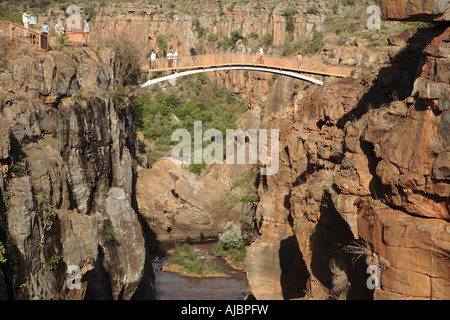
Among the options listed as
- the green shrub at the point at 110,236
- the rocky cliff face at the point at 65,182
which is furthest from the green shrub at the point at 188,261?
the green shrub at the point at 110,236

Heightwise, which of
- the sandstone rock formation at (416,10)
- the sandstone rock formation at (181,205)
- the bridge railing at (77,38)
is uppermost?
the sandstone rock formation at (416,10)

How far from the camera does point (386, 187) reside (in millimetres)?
15539

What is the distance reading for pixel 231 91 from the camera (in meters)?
93.8

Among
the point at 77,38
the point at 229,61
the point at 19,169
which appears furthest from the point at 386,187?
the point at 229,61

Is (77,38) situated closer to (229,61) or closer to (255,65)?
(229,61)

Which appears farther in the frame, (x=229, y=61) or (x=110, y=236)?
(x=229, y=61)

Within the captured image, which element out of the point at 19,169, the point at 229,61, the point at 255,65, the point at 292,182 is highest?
the point at 229,61

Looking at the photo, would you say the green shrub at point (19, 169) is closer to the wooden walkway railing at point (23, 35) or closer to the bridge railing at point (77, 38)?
the wooden walkway railing at point (23, 35)

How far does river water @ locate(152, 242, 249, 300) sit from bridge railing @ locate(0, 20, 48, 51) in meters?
14.5

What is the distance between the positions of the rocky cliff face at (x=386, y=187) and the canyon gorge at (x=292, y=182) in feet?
0.11

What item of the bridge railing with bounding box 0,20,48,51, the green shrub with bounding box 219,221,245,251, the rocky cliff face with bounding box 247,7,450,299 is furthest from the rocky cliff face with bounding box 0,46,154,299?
the green shrub with bounding box 219,221,245,251

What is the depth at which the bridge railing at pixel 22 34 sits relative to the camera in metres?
29.7


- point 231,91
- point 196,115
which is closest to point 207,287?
point 196,115

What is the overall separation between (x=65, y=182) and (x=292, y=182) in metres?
11.2
